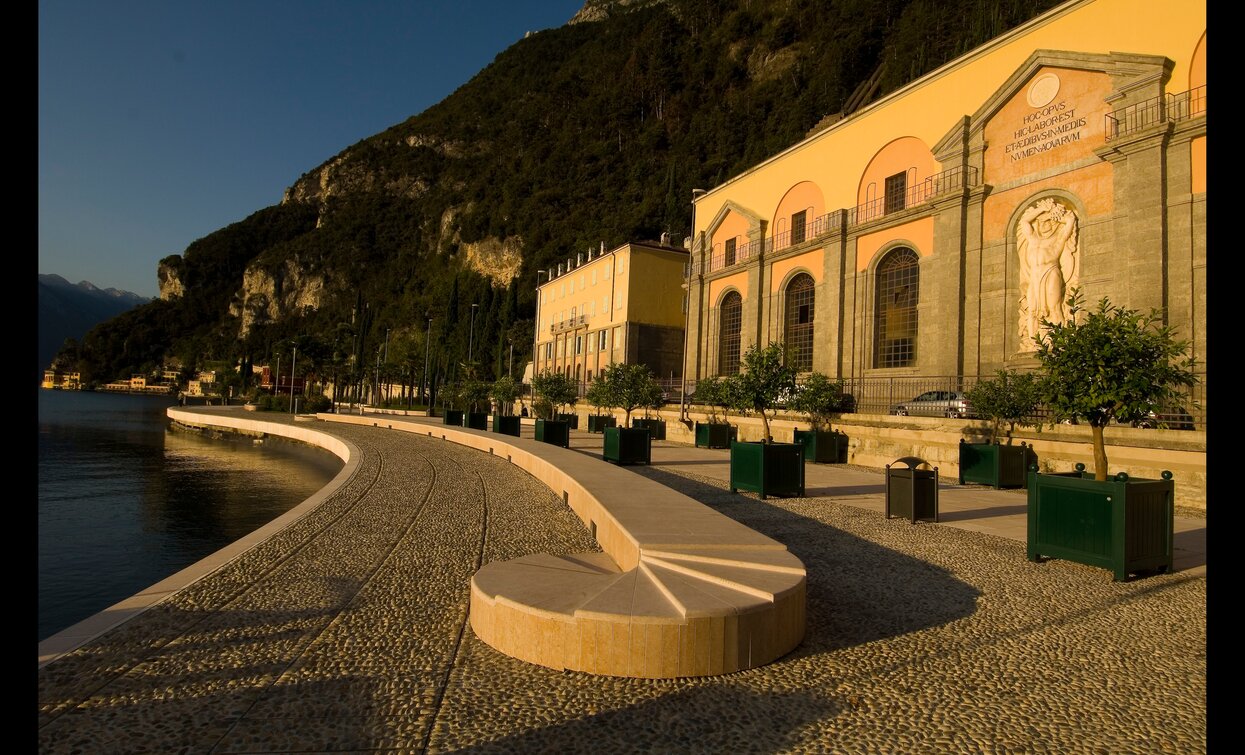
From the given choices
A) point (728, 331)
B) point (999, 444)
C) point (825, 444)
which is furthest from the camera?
point (728, 331)

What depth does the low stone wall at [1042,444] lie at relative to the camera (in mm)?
11797

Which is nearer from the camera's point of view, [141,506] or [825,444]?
[141,506]

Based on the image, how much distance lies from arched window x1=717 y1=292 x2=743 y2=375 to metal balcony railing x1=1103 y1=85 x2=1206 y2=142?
19331mm

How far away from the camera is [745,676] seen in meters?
4.18

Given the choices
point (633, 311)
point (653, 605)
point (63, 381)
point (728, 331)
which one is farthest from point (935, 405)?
point (63, 381)

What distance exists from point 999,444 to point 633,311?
3530cm

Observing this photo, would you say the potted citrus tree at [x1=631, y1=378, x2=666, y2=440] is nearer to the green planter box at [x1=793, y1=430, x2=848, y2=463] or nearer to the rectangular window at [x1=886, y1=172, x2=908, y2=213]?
the green planter box at [x1=793, y1=430, x2=848, y2=463]

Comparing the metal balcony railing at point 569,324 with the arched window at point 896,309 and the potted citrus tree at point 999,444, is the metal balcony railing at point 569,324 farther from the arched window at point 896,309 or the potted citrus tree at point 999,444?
the potted citrus tree at point 999,444

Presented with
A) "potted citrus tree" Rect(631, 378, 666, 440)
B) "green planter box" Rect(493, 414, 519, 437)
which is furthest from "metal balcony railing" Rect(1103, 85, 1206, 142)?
"green planter box" Rect(493, 414, 519, 437)

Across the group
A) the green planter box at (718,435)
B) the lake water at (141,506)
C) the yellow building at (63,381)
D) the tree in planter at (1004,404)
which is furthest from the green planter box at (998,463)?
the yellow building at (63,381)

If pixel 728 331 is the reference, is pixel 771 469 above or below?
below

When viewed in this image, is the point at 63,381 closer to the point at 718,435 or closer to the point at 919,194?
the point at 718,435

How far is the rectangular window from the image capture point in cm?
2738

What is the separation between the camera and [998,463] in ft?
44.6
